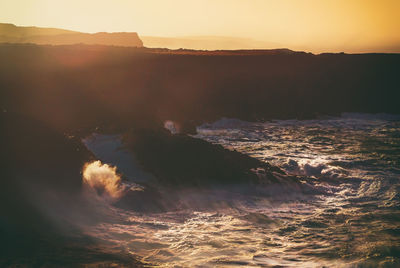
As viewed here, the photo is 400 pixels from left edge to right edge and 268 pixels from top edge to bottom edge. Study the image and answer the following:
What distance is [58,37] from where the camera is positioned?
109 meters

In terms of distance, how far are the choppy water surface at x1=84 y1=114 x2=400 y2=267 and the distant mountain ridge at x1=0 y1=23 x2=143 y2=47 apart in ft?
328

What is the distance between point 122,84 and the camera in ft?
87.7

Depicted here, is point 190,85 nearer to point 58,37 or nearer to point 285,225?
point 285,225

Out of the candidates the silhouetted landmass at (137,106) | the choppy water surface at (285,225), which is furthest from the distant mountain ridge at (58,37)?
the choppy water surface at (285,225)

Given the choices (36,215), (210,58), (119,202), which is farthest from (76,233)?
(210,58)

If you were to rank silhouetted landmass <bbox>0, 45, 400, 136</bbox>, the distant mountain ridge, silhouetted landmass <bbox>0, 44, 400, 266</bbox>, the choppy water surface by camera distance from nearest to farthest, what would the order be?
silhouetted landmass <bbox>0, 44, 400, 266</bbox> → the choppy water surface → silhouetted landmass <bbox>0, 45, 400, 136</bbox> → the distant mountain ridge

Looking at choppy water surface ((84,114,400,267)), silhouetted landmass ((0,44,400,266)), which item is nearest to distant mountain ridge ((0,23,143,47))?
silhouetted landmass ((0,44,400,266))

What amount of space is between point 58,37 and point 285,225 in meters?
111

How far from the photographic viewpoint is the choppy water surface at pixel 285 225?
21.1ft

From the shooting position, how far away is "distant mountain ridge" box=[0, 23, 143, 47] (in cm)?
10706

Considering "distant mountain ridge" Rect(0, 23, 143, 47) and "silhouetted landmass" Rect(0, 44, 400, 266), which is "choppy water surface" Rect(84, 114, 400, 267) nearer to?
"silhouetted landmass" Rect(0, 44, 400, 266)

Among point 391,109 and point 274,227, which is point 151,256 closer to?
point 274,227

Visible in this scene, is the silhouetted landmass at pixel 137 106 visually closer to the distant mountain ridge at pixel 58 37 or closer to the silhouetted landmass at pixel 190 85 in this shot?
the silhouetted landmass at pixel 190 85

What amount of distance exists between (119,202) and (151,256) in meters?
2.10
